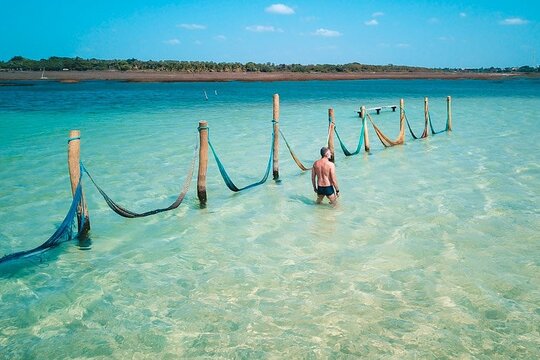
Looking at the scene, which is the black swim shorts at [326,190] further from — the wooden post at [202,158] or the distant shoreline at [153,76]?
the distant shoreline at [153,76]

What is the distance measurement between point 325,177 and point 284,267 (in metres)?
3.04

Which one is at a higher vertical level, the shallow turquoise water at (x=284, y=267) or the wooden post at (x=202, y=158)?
the wooden post at (x=202, y=158)

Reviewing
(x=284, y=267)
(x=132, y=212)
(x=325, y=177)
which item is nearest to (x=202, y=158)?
(x=132, y=212)

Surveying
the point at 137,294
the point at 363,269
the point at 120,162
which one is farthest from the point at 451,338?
the point at 120,162

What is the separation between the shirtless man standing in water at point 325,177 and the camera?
8.95 meters

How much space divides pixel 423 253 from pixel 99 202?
7.34 m

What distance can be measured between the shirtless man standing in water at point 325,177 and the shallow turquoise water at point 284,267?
1.02 feet

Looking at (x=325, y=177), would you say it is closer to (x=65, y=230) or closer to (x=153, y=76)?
(x=65, y=230)

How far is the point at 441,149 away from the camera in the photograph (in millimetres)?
16844

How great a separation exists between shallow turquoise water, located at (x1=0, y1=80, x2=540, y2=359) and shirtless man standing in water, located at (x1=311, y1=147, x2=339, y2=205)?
0.31 m

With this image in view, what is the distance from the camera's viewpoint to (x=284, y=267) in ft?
21.8

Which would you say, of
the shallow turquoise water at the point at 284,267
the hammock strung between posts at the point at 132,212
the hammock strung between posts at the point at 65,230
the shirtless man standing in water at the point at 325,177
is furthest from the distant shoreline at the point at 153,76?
the hammock strung between posts at the point at 65,230

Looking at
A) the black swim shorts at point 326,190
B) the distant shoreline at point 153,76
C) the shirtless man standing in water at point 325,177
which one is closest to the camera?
the shirtless man standing in water at point 325,177

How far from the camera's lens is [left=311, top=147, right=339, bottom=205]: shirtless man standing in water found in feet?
29.4
